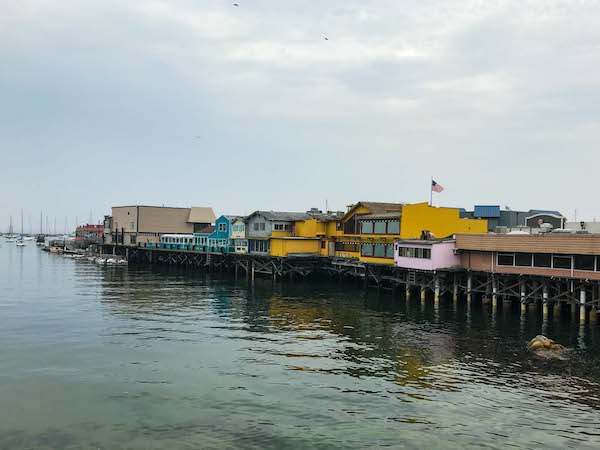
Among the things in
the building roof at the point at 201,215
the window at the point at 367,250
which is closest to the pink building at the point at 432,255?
the window at the point at 367,250

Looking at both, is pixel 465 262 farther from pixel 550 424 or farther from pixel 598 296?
pixel 550 424

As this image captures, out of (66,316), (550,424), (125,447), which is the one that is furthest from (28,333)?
(550,424)

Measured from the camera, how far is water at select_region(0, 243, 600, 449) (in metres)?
20.3

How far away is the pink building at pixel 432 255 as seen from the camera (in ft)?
176

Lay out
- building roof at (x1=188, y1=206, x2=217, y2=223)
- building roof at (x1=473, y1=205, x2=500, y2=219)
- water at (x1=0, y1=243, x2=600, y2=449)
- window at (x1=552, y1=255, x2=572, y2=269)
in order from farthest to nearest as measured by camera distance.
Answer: building roof at (x1=188, y1=206, x2=217, y2=223) < building roof at (x1=473, y1=205, x2=500, y2=219) < window at (x1=552, y1=255, x2=572, y2=269) < water at (x1=0, y1=243, x2=600, y2=449)

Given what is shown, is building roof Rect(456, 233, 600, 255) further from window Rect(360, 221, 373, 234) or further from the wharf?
window Rect(360, 221, 373, 234)

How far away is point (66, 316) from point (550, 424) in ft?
124

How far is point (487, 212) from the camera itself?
7462 cm

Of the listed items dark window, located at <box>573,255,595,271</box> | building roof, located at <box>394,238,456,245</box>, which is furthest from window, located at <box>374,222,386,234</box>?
dark window, located at <box>573,255,595,271</box>

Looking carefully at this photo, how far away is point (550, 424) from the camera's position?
2147 cm

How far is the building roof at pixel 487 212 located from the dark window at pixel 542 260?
28.5 metres

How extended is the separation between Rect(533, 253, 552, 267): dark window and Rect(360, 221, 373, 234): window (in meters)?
23.6

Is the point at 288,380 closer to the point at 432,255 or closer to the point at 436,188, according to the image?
the point at 432,255

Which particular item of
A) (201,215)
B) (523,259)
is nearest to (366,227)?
(523,259)
